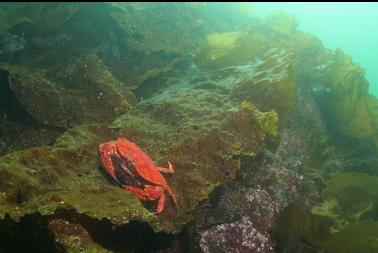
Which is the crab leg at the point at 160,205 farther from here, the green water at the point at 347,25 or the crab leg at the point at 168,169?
the green water at the point at 347,25

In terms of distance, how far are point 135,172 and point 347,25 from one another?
12632 cm

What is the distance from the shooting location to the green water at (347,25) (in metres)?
96.7

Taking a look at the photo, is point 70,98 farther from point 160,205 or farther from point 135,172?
point 160,205

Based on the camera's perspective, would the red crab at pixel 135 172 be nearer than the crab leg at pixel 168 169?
Yes

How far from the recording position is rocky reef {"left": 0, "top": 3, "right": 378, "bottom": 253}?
3.13 m

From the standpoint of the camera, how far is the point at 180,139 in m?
4.44

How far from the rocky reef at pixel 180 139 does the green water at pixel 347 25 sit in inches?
3574

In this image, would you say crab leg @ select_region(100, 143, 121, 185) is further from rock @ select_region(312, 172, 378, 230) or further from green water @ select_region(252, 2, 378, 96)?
green water @ select_region(252, 2, 378, 96)

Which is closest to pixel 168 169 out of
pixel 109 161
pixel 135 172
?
pixel 135 172

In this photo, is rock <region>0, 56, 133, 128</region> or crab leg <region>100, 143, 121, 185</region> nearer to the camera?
crab leg <region>100, 143, 121, 185</region>

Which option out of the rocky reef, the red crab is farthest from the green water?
the red crab

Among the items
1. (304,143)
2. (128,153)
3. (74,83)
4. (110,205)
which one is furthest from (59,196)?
(304,143)

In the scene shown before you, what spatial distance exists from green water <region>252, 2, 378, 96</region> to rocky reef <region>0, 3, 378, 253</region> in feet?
298

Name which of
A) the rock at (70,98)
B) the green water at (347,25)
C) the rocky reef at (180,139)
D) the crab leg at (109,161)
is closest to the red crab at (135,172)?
the crab leg at (109,161)
